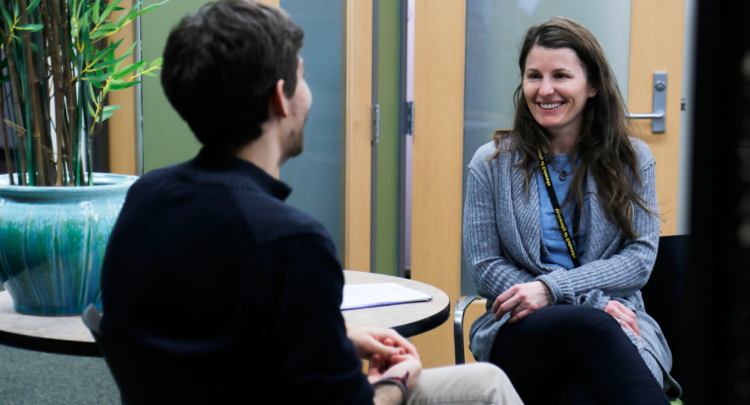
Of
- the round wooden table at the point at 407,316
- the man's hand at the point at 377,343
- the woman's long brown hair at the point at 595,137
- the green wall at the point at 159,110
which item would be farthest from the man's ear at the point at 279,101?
the green wall at the point at 159,110

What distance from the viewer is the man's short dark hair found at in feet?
2.71

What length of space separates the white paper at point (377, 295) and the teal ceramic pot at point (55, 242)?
0.46 m

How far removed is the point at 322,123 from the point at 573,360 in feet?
5.73

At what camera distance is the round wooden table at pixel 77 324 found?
1.12m

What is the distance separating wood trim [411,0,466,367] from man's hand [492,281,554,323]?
1236 millimetres

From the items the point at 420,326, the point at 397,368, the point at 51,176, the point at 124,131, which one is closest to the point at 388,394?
the point at 397,368

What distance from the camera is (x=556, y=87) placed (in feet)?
5.81

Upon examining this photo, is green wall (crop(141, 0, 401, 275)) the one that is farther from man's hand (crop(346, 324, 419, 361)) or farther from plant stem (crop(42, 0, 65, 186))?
man's hand (crop(346, 324, 419, 361))

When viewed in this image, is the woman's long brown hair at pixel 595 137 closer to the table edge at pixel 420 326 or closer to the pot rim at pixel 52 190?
the table edge at pixel 420 326

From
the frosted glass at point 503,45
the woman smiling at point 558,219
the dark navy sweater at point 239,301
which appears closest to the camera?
the dark navy sweater at point 239,301

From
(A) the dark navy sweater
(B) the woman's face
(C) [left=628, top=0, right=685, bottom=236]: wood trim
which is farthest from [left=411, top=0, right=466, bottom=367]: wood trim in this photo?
(A) the dark navy sweater

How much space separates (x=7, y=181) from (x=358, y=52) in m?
1.61

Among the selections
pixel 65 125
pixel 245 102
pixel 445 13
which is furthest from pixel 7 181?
pixel 445 13

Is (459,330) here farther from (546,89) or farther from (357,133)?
(357,133)
